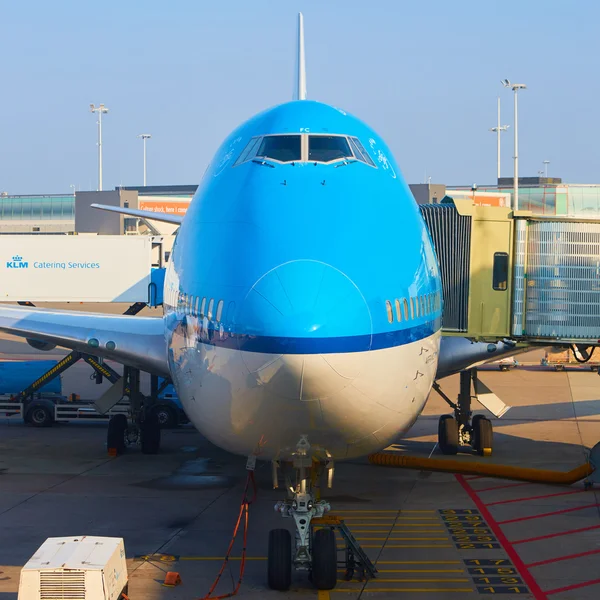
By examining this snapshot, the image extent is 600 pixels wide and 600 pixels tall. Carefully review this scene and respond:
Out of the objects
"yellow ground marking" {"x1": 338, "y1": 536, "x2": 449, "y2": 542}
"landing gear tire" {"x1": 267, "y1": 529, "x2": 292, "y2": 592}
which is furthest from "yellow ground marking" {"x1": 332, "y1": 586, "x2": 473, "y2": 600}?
"yellow ground marking" {"x1": 338, "y1": 536, "x2": 449, "y2": 542}

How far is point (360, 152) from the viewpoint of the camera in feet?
50.5

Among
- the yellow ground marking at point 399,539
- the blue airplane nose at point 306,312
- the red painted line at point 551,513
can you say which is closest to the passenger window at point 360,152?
the blue airplane nose at point 306,312

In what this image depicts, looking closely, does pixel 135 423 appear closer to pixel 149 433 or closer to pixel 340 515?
pixel 149 433

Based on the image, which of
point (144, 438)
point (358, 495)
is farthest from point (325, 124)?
point (144, 438)

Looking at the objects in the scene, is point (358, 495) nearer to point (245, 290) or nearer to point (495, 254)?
point (495, 254)

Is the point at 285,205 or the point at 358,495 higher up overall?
the point at 285,205

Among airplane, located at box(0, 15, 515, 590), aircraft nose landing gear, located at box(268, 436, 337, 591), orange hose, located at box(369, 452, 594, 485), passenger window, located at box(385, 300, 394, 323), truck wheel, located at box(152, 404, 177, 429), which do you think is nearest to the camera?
airplane, located at box(0, 15, 515, 590)

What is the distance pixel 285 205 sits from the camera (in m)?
13.4

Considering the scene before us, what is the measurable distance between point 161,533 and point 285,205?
7.32m

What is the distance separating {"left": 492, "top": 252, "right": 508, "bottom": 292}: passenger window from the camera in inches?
745

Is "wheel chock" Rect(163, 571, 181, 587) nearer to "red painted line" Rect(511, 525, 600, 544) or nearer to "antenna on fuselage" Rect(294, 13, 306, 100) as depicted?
"red painted line" Rect(511, 525, 600, 544)

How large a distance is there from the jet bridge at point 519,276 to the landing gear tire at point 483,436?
5.71m

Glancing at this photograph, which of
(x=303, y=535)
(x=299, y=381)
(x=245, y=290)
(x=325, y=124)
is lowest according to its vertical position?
(x=303, y=535)

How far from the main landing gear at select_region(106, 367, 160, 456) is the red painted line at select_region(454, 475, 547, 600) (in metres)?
7.78
